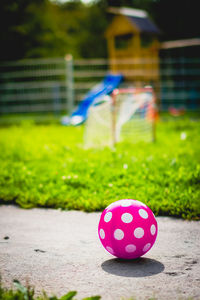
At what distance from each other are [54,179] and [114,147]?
1.99 metres

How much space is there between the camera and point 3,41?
1850cm

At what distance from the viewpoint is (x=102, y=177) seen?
5.11 m

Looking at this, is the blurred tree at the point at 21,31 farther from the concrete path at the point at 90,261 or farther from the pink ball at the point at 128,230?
the pink ball at the point at 128,230

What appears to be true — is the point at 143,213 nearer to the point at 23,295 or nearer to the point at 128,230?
the point at 128,230

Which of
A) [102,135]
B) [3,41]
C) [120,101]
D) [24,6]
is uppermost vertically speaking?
[24,6]

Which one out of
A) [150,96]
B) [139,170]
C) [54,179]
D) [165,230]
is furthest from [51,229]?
[150,96]

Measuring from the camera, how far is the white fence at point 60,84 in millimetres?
14094

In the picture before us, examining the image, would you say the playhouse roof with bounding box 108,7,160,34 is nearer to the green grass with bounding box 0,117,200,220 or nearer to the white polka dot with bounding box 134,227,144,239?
the green grass with bounding box 0,117,200,220

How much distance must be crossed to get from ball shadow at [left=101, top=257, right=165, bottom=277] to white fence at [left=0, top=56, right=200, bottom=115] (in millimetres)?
10322

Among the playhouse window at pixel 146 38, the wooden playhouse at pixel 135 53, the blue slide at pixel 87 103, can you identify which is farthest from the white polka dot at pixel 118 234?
the playhouse window at pixel 146 38

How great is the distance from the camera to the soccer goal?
23.9ft

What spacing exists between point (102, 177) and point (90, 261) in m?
2.25

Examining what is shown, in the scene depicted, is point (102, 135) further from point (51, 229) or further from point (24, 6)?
point (24, 6)

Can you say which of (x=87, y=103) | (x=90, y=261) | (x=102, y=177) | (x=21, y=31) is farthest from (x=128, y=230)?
(x=21, y=31)
